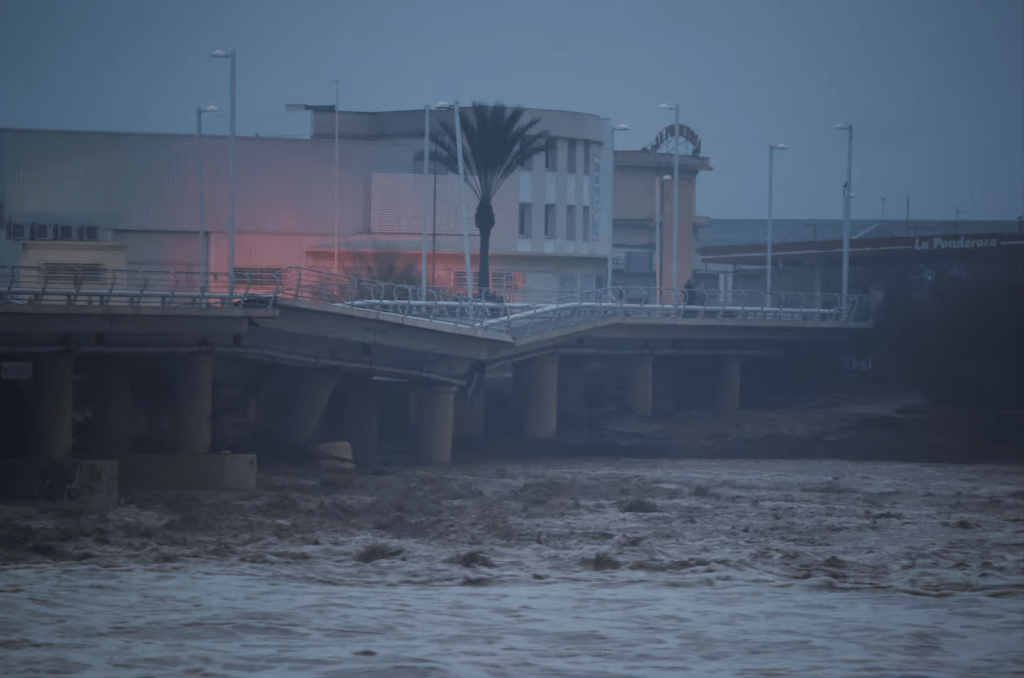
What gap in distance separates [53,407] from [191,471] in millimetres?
3006

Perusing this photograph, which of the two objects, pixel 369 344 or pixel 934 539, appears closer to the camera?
pixel 934 539

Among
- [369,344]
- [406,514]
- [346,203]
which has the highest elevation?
[346,203]

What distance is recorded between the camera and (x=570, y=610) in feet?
49.5

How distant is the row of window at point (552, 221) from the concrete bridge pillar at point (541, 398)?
1841 cm

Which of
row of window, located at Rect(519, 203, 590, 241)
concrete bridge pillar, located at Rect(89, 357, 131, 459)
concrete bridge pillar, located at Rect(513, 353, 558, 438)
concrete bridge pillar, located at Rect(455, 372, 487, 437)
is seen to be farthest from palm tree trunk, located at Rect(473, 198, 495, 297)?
concrete bridge pillar, located at Rect(89, 357, 131, 459)

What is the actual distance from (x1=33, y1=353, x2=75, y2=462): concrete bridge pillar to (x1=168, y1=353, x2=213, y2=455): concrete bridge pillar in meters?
2.43

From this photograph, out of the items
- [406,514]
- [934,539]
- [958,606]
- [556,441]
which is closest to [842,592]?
[958,606]

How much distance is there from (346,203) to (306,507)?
34708 mm

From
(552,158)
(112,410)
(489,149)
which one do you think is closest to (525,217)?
(552,158)

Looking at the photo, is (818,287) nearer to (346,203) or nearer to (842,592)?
(346,203)

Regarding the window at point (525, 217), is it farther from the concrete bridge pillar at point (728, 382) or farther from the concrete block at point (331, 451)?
the concrete block at point (331, 451)

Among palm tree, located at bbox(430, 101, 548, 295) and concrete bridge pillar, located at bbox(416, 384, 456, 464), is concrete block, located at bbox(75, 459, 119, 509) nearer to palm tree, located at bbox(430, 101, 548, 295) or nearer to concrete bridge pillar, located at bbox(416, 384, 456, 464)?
concrete bridge pillar, located at bbox(416, 384, 456, 464)

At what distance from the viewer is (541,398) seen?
43.0m

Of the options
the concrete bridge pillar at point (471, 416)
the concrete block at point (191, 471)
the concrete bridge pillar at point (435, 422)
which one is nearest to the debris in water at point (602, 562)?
the concrete block at point (191, 471)
